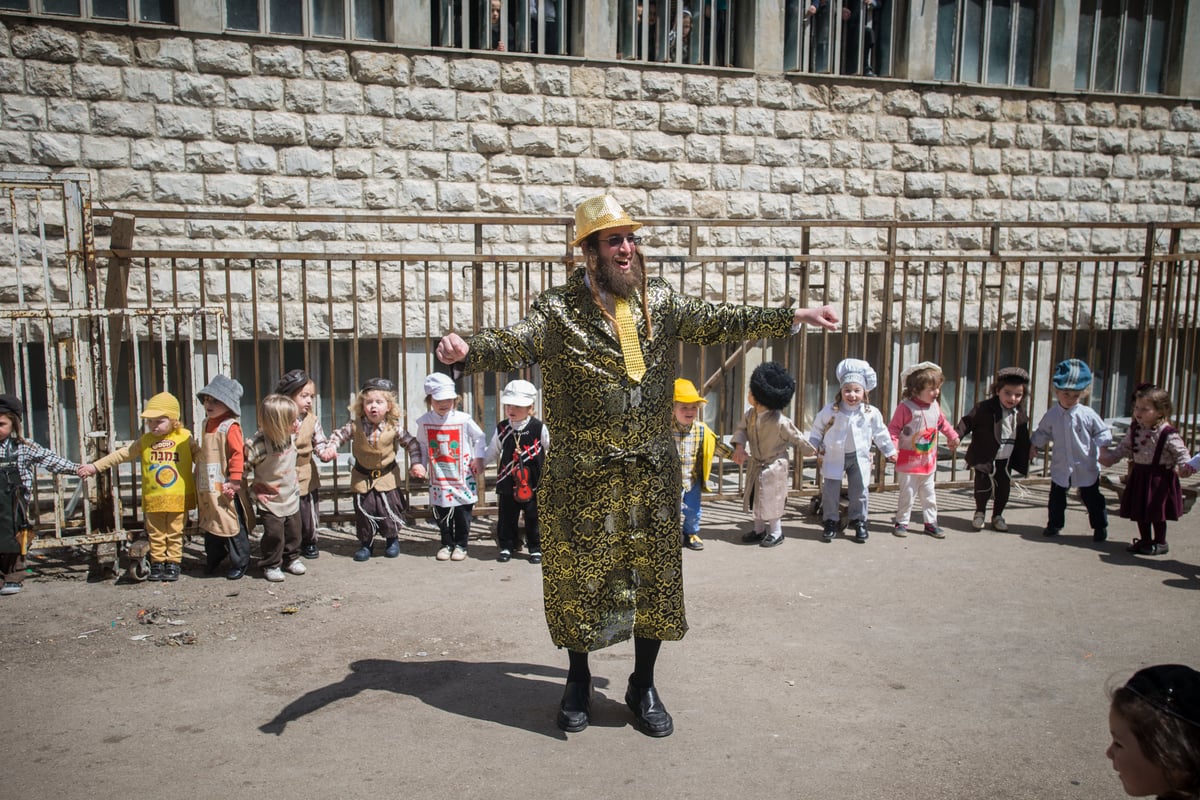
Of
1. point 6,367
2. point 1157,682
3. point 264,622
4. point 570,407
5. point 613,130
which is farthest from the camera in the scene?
point 613,130

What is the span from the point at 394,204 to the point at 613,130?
7.29 feet

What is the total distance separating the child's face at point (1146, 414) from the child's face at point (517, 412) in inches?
165

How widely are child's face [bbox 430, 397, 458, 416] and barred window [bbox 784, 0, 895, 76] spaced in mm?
5656

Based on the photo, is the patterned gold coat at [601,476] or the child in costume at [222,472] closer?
the patterned gold coat at [601,476]

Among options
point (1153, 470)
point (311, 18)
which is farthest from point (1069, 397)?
point (311, 18)

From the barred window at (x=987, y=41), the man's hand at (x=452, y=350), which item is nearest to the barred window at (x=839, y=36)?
the barred window at (x=987, y=41)

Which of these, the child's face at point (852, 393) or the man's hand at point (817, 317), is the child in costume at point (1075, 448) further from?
the man's hand at point (817, 317)

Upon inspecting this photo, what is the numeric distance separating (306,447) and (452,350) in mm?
3271

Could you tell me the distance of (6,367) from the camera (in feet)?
28.2

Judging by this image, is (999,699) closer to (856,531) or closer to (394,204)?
(856,531)

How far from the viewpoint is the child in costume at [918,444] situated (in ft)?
24.9

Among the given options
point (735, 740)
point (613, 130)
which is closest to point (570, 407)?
point (735, 740)

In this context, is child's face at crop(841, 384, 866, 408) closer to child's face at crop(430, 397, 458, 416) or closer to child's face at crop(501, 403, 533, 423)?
child's face at crop(501, 403, 533, 423)

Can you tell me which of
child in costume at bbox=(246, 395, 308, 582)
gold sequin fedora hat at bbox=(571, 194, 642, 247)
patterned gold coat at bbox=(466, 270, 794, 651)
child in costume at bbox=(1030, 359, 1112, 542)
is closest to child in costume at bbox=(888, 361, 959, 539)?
child in costume at bbox=(1030, 359, 1112, 542)
